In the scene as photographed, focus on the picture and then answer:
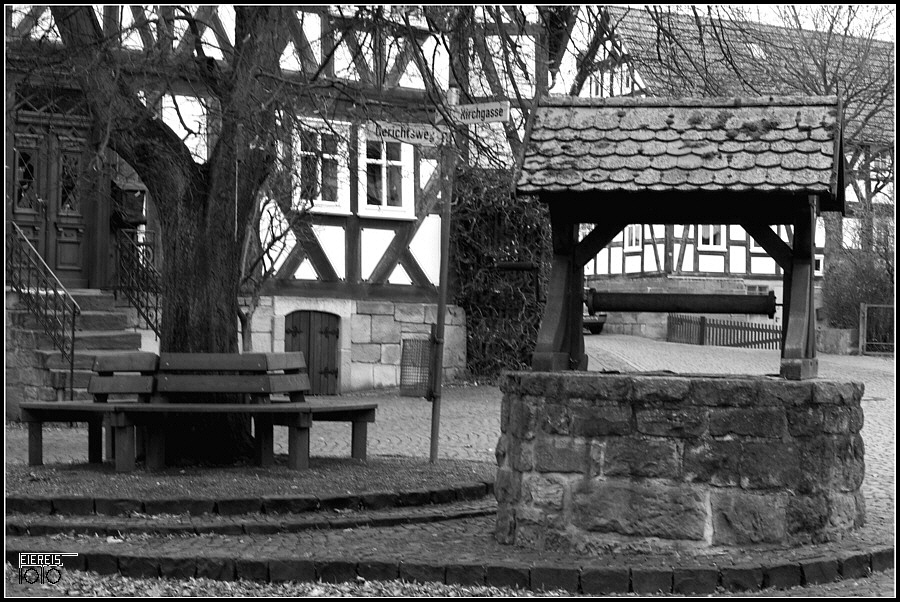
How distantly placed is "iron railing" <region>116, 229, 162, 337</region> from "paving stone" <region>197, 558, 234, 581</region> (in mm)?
11325

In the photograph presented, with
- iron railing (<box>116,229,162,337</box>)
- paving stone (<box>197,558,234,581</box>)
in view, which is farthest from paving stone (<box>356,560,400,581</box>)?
iron railing (<box>116,229,162,337</box>)

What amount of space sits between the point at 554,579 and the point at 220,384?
399 cm

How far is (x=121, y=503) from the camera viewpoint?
8.21 meters

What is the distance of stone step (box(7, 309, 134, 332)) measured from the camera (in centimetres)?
1599

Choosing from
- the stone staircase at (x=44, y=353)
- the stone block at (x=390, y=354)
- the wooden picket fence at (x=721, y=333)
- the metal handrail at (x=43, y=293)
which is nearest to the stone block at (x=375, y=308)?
the stone block at (x=390, y=354)

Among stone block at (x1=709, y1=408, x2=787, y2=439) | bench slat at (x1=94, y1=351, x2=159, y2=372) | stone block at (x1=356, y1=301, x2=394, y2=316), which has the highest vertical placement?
stone block at (x1=356, y1=301, x2=394, y2=316)

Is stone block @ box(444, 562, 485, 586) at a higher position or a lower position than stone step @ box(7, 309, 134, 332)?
lower

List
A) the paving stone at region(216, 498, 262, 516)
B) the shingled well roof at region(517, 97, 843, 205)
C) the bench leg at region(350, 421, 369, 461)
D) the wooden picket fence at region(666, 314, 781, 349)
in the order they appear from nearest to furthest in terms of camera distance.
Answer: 1. the shingled well roof at region(517, 97, 843, 205)
2. the paving stone at region(216, 498, 262, 516)
3. the bench leg at region(350, 421, 369, 461)
4. the wooden picket fence at region(666, 314, 781, 349)

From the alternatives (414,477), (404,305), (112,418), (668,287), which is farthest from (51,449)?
(668,287)

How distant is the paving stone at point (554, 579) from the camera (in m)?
6.69

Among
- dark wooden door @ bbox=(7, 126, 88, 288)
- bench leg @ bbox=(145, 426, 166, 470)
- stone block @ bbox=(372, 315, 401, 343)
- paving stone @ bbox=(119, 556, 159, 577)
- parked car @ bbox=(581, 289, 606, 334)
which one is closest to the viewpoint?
paving stone @ bbox=(119, 556, 159, 577)

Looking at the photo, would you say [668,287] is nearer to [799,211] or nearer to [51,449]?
[51,449]

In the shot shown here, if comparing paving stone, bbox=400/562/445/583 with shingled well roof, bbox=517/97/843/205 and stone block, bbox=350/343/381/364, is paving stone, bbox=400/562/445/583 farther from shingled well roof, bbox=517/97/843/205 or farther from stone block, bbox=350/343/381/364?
stone block, bbox=350/343/381/364

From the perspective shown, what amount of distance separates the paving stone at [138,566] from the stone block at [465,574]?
5.09ft
